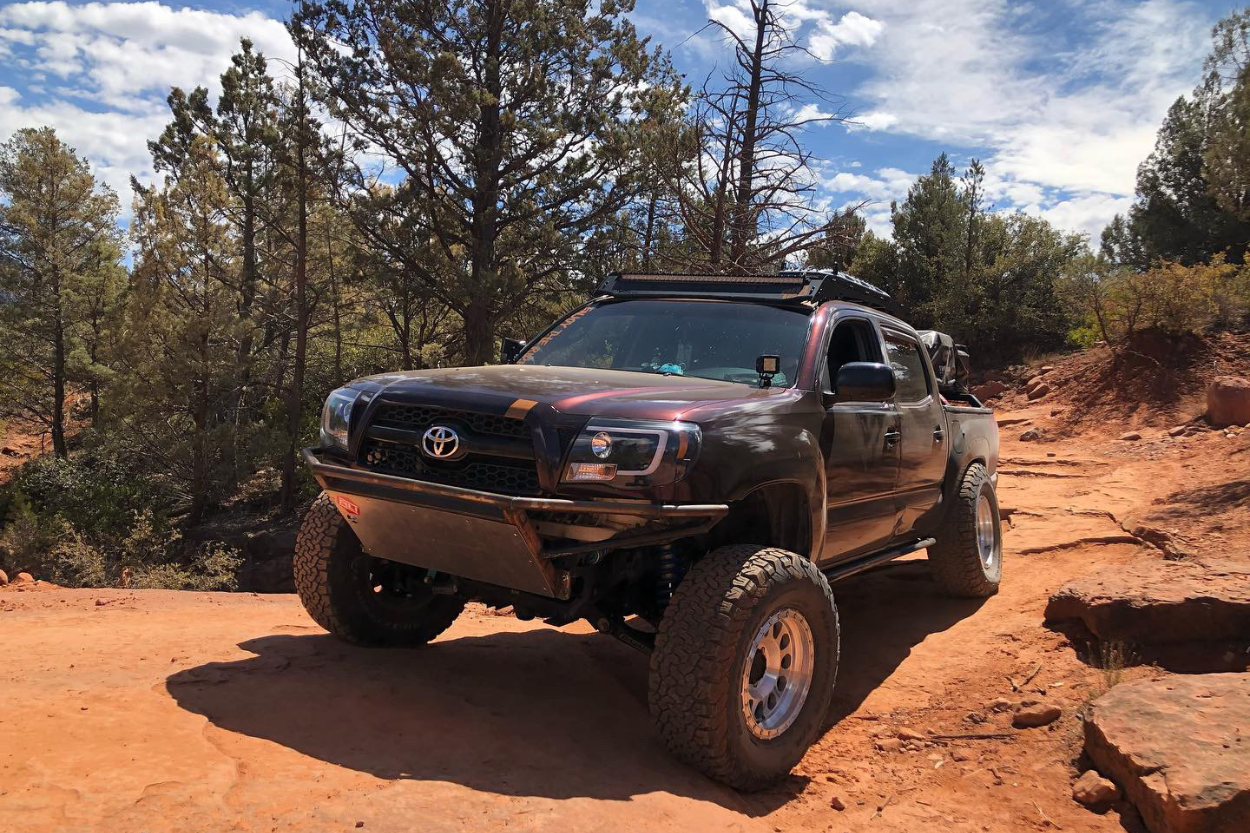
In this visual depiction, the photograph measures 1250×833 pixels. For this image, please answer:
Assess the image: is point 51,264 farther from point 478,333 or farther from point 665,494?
point 665,494

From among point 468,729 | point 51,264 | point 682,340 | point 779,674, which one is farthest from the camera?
point 51,264

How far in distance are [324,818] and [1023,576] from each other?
593 cm

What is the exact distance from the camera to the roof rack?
498 centimetres

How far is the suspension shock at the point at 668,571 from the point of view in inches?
154

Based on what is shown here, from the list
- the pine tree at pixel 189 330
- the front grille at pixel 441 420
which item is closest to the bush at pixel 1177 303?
the front grille at pixel 441 420

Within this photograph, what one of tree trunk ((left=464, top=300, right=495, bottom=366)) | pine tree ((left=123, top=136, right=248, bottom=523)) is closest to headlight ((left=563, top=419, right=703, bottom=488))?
tree trunk ((left=464, top=300, right=495, bottom=366))

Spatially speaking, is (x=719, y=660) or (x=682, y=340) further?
(x=682, y=340)

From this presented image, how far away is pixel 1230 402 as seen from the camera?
44.2 feet

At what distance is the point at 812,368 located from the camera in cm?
439

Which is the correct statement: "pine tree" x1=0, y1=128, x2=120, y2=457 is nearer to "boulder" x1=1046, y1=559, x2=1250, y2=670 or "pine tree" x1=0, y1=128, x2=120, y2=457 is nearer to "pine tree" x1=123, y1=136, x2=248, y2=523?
"pine tree" x1=123, y1=136, x2=248, y2=523

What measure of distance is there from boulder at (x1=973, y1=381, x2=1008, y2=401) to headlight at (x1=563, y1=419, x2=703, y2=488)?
22.0 meters

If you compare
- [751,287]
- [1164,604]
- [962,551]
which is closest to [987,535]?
[962,551]

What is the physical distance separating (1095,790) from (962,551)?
106 inches

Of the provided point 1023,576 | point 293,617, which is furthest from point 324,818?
point 1023,576
